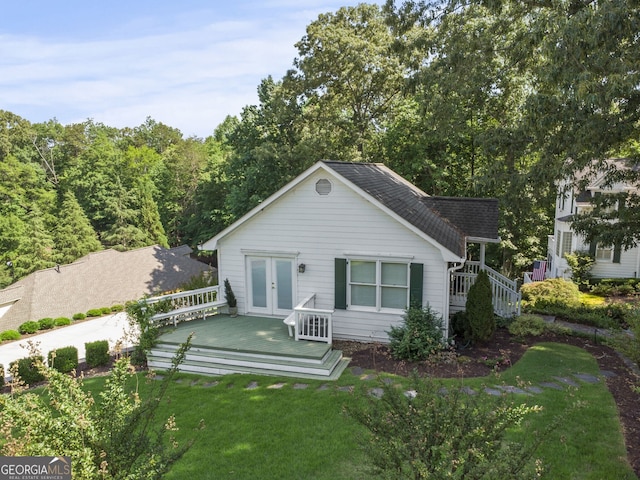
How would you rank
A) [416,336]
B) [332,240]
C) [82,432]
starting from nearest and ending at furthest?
[82,432]
[416,336]
[332,240]

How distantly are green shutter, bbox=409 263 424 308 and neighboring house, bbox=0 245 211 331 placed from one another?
14.2 m

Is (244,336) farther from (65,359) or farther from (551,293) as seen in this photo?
(551,293)

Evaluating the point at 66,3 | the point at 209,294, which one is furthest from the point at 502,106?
the point at 66,3

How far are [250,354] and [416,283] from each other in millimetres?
4827

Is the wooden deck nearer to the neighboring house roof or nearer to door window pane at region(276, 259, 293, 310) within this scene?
door window pane at region(276, 259, 293, 310)

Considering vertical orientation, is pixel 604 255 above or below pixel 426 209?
below

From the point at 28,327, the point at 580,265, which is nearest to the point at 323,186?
the point at 28,327

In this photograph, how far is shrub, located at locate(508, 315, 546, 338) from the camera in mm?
→ 12406

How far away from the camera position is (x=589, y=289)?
69.0 feet

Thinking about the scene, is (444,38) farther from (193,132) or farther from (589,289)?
(193,132)

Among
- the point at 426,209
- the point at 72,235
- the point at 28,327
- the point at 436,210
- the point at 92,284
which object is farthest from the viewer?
the point at 72,235

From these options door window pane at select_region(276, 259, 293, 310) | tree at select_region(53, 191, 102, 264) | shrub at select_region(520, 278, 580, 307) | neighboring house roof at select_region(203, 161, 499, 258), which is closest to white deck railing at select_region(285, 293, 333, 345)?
door window pane at select_region(276, 259, 293, 310)

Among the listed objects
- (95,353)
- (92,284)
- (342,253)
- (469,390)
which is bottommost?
(92,284)

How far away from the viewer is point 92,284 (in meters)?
21.5
